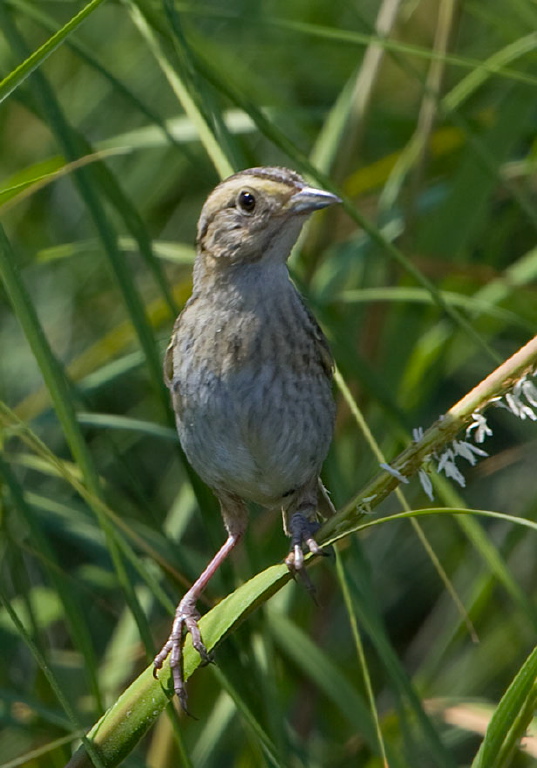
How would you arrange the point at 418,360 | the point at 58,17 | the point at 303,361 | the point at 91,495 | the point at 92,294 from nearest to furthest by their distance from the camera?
1. the point at 91,495
2. the point at 303,361
3. the point at 418,360
4. the point at 92,294
5. the point at 58,17

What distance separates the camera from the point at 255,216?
3037 mm

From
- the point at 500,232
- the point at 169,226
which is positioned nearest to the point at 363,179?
the point at 500,232

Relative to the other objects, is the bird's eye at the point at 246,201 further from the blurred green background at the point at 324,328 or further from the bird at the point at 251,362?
the blurred green background at the point at 324,328

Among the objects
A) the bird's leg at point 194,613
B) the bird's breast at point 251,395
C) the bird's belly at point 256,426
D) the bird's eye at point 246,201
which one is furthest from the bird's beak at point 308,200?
the bird's leg at point 194,613

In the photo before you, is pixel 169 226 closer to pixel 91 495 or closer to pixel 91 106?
pixel 91 106

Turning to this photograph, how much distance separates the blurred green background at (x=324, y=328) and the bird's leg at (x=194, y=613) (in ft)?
0.28

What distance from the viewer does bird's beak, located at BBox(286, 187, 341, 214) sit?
2789 mm

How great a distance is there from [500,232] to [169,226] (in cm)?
162

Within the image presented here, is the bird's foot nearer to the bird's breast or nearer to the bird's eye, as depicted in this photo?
the bird's breast

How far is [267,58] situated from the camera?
5.43m

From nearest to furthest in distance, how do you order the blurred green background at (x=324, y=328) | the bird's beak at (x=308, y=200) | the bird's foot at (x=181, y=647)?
the bird's foot at (x=181, y=647)
the blurred green background at (x=324, y=328)
the bird's beak at (x=308, y=200)

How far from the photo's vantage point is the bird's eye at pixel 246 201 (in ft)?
9.93

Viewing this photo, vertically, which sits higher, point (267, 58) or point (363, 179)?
point (267, 58)

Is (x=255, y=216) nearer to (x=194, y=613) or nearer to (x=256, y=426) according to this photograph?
(x=256, y=426)
